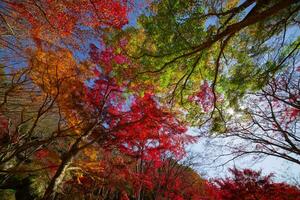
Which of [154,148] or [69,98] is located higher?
[69,98]

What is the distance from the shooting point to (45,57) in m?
7.80

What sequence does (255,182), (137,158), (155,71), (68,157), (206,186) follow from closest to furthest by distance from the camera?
(155,71)
(68,157)
(137,158)
(255,182)
(206,186)

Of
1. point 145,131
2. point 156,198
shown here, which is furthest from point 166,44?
point 156,198

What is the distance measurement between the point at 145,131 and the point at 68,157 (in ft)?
11.2

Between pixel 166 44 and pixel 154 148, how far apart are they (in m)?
8.61

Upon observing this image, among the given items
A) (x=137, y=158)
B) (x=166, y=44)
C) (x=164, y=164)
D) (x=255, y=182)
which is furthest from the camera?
(x=164, y=164)

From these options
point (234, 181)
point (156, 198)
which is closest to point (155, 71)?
point (156, 198)

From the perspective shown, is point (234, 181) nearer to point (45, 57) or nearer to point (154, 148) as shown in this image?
point (154, 148)

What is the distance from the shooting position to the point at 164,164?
52.9ft

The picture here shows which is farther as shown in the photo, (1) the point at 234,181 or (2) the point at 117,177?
(1) the point at 234,181

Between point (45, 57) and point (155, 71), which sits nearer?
point (155, 71)

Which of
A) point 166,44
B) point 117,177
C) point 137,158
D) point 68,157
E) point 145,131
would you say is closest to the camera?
point 166,44

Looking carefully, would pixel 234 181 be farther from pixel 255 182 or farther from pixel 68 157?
pixel 68 157

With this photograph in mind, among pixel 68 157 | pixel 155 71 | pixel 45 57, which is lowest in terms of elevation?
pixel 68 157
